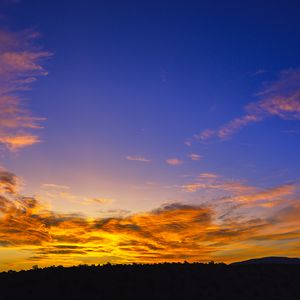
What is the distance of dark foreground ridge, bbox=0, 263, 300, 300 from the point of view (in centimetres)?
3575

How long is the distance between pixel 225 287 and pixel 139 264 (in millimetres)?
9682

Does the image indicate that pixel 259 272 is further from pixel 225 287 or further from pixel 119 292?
pixel 119 292

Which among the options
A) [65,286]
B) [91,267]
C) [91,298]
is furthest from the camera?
[91,267]

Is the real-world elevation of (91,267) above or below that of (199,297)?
above

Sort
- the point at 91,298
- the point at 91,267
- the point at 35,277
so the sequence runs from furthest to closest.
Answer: the point at 91,267 < the point at 35,277 < the point at 91,298

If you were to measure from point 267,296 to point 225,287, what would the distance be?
11.5ft

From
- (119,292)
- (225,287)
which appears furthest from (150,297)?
(225,287)

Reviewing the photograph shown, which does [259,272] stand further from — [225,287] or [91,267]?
[91,267]

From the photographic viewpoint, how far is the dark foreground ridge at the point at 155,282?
3575 cm

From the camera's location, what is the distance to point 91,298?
115 ft

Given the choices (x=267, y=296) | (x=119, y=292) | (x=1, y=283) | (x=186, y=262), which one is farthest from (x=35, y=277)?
(x=267, y=296)

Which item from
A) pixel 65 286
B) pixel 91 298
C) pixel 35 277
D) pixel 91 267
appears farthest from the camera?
pixel 91 267

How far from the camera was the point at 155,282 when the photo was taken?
38.2 m

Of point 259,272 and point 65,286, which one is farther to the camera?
point 259,272
